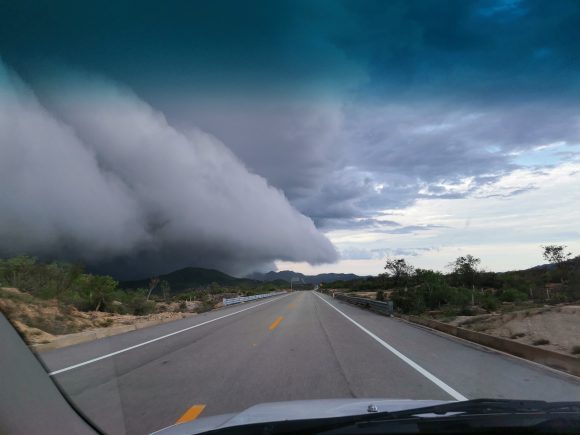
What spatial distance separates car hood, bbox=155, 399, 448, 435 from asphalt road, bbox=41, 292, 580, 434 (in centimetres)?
164

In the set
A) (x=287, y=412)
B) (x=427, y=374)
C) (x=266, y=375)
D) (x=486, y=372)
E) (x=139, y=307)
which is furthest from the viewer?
(x=139, y=307)

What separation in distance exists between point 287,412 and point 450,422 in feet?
4.86

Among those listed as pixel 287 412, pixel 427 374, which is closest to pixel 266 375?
pixel 427 374

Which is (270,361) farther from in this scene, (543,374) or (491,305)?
(491,305)

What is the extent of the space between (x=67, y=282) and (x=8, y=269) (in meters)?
2.91

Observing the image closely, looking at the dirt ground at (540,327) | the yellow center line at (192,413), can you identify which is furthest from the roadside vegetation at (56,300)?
the dirt ground at (540,327)

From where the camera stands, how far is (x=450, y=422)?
3514mm

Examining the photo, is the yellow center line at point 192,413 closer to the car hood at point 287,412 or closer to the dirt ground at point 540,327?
the car hood at point 287,412

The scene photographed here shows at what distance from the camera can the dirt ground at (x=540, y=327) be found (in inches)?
497

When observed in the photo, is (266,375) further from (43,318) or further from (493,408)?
(43,318)

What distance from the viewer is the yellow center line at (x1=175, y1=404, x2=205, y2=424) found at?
18.9 feet

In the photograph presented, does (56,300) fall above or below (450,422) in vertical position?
above

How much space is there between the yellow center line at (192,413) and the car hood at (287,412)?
1.54 m

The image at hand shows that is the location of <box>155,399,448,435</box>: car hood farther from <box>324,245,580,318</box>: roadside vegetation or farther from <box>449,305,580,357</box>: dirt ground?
<box>324,245,580,318</box>: roadside vegetation
